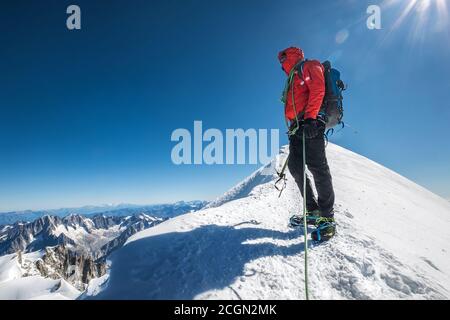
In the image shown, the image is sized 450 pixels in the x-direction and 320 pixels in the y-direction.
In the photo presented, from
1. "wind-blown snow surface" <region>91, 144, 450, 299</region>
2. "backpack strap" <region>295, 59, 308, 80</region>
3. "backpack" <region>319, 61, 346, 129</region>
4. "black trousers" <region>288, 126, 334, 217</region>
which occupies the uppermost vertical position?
"backpack strap" <region>295, 59, 308, 80</region>

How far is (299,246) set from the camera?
17.6ft

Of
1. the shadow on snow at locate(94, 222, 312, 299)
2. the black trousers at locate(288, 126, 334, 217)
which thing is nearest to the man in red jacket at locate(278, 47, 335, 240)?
the black trousers at locate(288, 126, 334, 217)

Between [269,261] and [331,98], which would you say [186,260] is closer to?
[269,261]

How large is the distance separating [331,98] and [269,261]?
13.0ft

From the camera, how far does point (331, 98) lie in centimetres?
609

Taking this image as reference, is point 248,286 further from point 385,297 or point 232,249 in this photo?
point 385,297

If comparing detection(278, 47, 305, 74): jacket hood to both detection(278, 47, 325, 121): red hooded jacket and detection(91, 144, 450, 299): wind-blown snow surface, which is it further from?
detection(91, 144, 450, 299): wind-blown snow surface

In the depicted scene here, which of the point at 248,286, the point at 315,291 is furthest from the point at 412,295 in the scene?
the point at 248,286

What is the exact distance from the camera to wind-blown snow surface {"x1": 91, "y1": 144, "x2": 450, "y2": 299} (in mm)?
4016

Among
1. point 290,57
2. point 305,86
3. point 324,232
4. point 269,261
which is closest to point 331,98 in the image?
point 305,86

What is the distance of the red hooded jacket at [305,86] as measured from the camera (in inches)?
225

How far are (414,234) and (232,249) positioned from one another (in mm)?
5862

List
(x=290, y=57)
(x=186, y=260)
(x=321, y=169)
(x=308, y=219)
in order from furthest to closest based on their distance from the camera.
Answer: (x=290, y=57) → (x=308, y=219) → (x=321, y=169) → (x=186, y=260)
